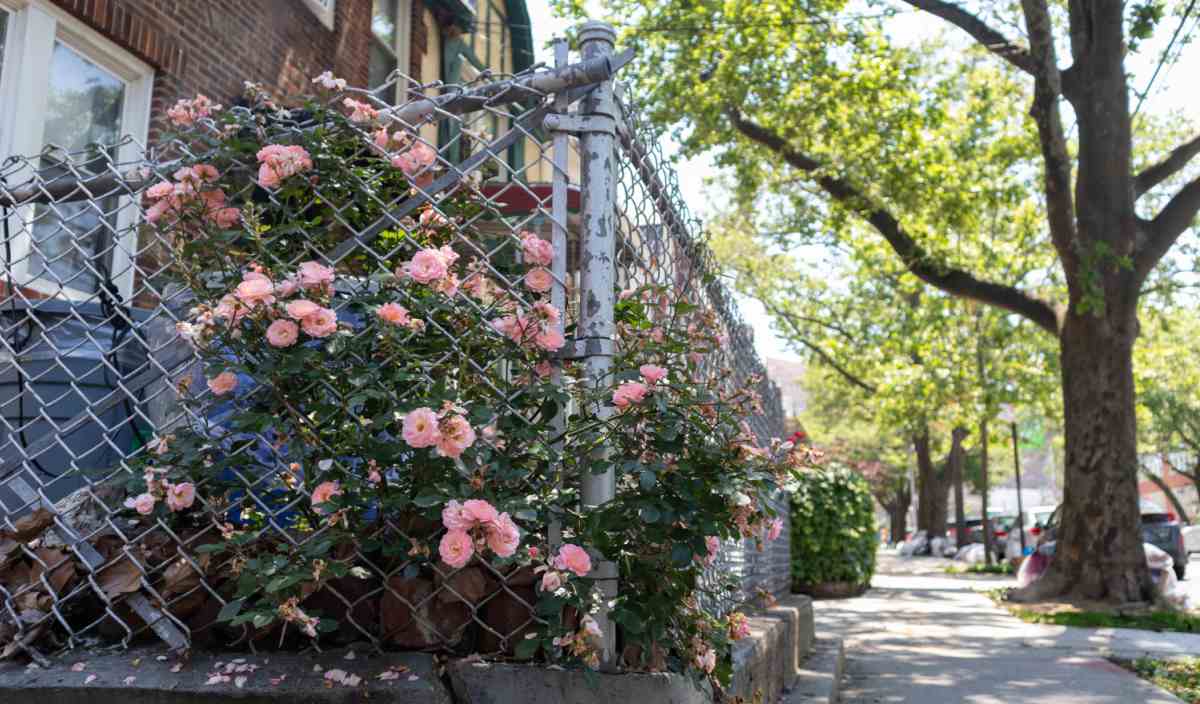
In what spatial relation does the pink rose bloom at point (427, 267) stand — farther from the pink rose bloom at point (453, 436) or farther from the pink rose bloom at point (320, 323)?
the pink rose bloom at point (453, 436)

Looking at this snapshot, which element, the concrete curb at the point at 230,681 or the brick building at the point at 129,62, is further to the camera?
the brick building at the point at 129,62

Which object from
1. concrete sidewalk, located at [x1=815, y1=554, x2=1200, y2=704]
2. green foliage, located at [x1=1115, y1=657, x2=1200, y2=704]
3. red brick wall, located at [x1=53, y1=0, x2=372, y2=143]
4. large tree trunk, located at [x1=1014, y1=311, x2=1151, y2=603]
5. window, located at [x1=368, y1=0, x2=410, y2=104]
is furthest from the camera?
large tree trunk, located at [x1=1014, y1=311, x2=1151, y2=603]

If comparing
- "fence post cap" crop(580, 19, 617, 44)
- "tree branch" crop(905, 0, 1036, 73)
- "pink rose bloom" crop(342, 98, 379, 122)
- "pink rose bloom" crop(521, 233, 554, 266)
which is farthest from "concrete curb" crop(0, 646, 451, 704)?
"tree branch" crop(905, 0, 1036, 73)

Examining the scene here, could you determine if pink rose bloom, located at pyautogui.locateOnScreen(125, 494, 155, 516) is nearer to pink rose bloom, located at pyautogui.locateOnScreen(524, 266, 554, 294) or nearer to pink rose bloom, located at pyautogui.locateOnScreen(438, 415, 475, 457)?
pink rose bloom, located at pyautogui.locateOnScreen(438, 415, 475, 457)

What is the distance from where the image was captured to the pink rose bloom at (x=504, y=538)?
2.03m

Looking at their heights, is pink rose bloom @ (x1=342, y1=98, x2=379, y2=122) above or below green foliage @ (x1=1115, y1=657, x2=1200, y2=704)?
above

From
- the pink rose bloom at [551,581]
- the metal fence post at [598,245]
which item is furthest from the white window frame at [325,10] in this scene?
the pink rose bloom at [551,581]

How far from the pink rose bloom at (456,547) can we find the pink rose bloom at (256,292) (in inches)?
27.4

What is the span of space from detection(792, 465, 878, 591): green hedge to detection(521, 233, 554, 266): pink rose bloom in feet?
25.2

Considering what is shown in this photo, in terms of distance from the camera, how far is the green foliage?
536 centimetres

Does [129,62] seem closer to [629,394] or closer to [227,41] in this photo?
[227,41]

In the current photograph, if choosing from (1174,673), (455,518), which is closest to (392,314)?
(455,518)

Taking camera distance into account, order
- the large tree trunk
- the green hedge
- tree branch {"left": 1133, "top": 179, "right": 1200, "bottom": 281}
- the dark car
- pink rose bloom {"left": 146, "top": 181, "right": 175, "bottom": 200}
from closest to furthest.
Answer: pink rose bloom {"left": 146, "top": 181, "right": 175, "bottom": 200}
the green hedge
the large tree trunk
tree branch {"left": 1133, "top": 179, "right": 1200, "bottom": 281}
the dark car

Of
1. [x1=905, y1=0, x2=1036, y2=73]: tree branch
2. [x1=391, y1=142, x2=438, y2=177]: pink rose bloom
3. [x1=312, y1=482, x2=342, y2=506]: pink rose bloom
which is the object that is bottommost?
[x1=312, y1=482, x2=342, y2=506]: pink rose bloom
